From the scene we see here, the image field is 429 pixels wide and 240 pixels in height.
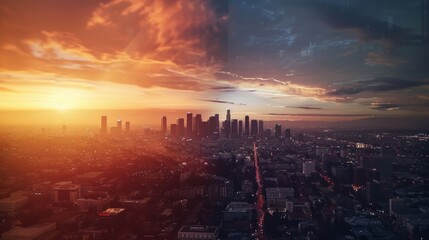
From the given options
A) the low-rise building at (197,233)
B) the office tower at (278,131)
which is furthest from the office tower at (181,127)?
the low-rise building at (197,233)

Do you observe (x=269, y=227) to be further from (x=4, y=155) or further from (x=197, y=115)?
(x=4, y=155)

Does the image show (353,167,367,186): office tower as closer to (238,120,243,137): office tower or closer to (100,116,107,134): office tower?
(238,120,243,137): office tower

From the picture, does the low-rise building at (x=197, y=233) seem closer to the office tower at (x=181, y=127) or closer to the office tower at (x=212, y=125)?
the office tower at (x=181, y=127)

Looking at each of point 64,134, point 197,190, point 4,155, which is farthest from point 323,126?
point 4,155

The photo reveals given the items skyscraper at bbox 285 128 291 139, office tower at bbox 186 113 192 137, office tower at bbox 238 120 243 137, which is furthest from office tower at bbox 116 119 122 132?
skyscraper at bbox 285 128 291 139

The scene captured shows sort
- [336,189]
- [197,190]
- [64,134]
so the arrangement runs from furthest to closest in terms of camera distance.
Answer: [64,134] < [336,189] < [197,190]

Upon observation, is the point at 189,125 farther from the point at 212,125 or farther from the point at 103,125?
the point at 103,125

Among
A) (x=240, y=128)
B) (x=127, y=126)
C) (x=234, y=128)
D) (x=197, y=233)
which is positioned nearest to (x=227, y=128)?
(x=234, y=128)

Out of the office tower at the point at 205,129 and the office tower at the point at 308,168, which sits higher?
the office tower at the point at 205,129
